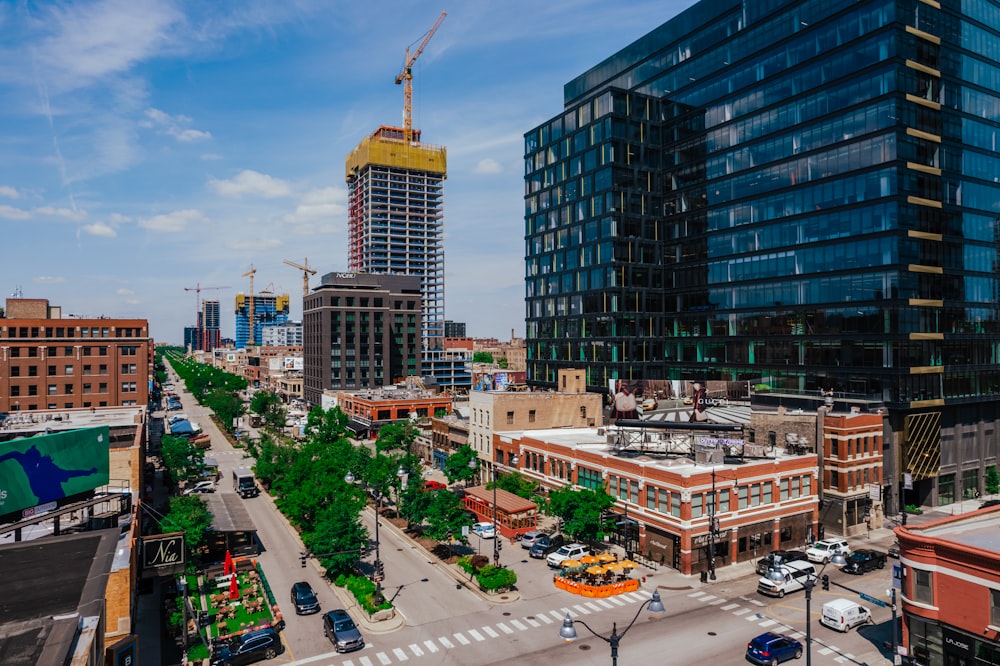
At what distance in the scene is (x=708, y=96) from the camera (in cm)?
10800

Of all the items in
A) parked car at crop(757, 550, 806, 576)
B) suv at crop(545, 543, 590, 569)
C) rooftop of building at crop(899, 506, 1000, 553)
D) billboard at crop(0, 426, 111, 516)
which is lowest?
parked car at crop(757, 550, 806, 576)

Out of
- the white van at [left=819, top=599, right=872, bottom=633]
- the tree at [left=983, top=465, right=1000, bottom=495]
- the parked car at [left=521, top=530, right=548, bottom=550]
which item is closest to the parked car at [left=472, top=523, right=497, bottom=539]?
the parked car at [left=521, top=530, right=548, bottom=550]

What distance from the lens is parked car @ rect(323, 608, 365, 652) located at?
132ft

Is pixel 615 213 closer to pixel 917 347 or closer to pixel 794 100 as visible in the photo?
pixel 794 100

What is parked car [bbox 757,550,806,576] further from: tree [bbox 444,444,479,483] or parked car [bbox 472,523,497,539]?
tree [bbox 444,444,479,483]

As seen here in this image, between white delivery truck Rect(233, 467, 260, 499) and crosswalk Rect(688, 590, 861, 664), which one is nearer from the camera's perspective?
crosswalk Rect(688, 590, 861, 664)

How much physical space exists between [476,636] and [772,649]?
18484 mm

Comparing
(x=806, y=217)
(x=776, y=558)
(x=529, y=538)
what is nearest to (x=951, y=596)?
(x=776, y=558)

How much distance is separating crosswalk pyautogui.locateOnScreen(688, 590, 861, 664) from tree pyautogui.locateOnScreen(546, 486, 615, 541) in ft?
33.3

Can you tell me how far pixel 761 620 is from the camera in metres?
44.8

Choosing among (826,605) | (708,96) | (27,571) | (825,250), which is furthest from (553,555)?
(708,96)

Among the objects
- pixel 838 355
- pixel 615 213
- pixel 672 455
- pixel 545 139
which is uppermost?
pixel 545 139

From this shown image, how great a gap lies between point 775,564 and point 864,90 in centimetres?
6196

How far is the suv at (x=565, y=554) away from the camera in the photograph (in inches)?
2216
